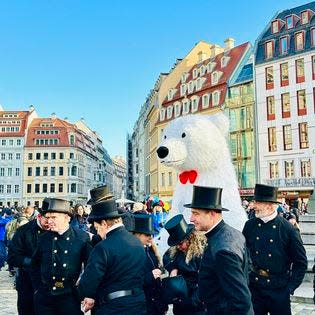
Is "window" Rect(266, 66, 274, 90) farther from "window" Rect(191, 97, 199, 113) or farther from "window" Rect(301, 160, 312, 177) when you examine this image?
"window" Rect(191, 97, 199, 113)

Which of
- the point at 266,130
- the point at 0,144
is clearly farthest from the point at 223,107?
→ the point at 0,144

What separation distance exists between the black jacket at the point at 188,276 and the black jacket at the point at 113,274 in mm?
475

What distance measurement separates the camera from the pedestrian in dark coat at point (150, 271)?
428 centimetres

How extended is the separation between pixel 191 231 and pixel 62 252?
1.42 metres

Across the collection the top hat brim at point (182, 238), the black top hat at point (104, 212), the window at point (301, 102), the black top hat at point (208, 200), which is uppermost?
the window at point (301, 102)

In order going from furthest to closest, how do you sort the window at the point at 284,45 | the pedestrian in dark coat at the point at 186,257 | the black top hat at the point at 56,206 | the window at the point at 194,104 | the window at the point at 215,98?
the window at the point at 194,104 < the window at the point at 215,98 < the window at the point at 284,45 < the black top hat at the point at 56,206 < the pedestrian in dark coat at the point at 186,257

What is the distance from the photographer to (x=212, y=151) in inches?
266

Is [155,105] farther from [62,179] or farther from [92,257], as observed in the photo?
[92,257]

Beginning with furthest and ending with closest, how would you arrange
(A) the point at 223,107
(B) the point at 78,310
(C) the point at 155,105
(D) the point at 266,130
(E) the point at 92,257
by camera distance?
1. (C) the point at 155,105
2. (A) the point at 223,107
3. (D) the point at 266,130
4. (B) the point at 78,310
5. (E) the point at 92,257

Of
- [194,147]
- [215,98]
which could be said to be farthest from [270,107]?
[194,147]

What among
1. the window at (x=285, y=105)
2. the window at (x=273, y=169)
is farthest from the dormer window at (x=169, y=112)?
the window at (x=273, y=169)

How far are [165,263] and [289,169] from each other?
32.2 metres

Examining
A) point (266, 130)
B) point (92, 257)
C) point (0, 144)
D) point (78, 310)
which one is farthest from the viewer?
point (0, 144)

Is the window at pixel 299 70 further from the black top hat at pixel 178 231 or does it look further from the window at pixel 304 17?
the black top hat at pixel 178 231
